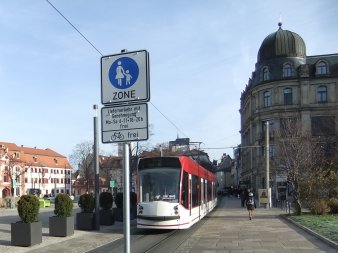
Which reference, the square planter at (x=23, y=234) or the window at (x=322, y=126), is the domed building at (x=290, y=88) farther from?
the square planter at (x=23, y=234)

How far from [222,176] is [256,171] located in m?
87.5

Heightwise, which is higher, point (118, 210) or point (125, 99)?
point (125, 99)

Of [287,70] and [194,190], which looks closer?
[194,190]

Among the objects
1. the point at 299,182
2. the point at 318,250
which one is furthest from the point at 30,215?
the point at 299,182

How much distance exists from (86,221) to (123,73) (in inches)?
670

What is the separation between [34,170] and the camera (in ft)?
450

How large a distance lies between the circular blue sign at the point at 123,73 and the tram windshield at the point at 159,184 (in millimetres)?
14305

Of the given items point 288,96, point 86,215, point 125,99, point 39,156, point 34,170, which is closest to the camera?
point 125,99

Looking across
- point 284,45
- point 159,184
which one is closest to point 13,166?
point 284,45

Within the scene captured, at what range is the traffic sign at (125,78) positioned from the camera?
18.2ft

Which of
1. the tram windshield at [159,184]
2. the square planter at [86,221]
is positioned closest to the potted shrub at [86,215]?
the square planter at [86,221]

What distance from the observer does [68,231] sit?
61.7 feet

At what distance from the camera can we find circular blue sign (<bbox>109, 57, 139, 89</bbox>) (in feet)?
18.3

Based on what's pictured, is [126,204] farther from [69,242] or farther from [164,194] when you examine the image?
[164,194]
